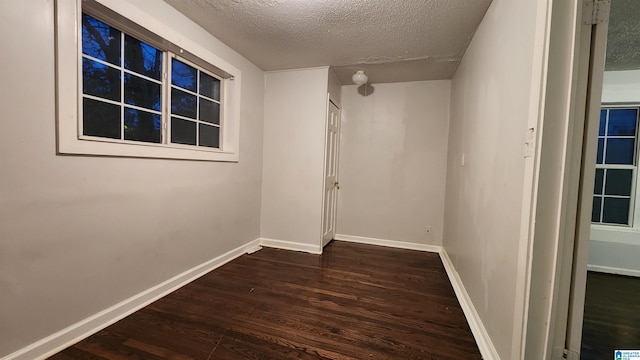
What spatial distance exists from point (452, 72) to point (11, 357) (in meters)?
4.39

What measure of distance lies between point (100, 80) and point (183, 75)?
735mm

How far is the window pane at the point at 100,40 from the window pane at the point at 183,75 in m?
0.47

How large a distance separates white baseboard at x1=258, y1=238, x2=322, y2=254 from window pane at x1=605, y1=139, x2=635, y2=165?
367 centimetres

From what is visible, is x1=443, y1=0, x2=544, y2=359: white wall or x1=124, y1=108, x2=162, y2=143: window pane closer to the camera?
x1=443, y1=0, x2=544, y2=359: white wall

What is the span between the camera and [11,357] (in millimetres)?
1269

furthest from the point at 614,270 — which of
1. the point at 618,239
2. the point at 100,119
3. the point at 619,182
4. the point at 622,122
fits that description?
the point at 100,119

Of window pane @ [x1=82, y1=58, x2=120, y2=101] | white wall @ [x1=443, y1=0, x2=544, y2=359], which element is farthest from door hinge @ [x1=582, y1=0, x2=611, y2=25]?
window pane @ [x1=82, y1=58, x2=120, y2=101]

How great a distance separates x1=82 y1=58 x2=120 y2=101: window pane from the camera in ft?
5.23

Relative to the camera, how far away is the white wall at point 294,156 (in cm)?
315

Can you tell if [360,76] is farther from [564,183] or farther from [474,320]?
[474,320]

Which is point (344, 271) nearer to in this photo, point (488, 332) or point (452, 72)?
point (488, 332)

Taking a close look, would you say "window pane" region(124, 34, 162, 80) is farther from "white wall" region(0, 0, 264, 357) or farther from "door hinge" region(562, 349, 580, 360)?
"door hinge" region(562, 349, 580, 360)

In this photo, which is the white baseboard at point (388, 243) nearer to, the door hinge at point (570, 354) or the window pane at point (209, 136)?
the window pane at point (209, 136)

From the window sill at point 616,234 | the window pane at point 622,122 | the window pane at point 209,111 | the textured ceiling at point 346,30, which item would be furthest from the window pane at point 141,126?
the window pane at point 622,122
